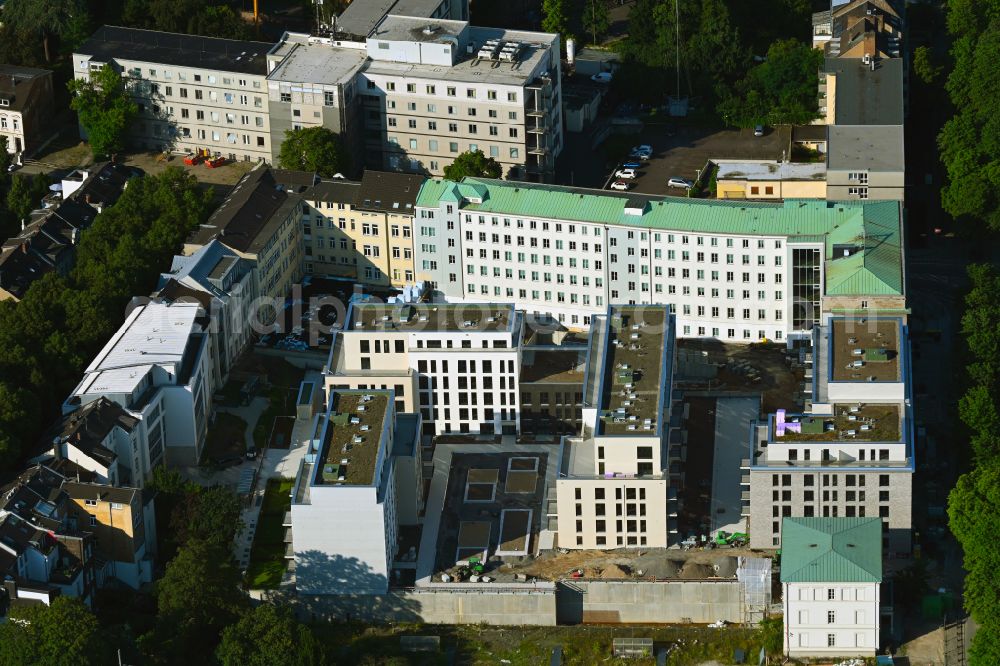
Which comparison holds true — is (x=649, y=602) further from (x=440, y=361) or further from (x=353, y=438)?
(x=440, y=361)

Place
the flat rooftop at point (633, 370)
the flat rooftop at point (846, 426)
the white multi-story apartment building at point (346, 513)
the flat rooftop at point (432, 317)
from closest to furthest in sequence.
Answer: the white multi-story apartment building at point (346, 513)
the flat rooftop at point (846, 426)
the flat rooftop at point (633, 370)
the flat rooftop at point (432, 317)

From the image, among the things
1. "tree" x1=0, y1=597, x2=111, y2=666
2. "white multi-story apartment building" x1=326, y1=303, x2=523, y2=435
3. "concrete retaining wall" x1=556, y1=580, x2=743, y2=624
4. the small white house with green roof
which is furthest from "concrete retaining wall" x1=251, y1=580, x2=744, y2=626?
"white multi-story apartment building" x1=326, y1=303, x2=523, y2=435

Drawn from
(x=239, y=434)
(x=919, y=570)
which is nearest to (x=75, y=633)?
(x=239, y=434)

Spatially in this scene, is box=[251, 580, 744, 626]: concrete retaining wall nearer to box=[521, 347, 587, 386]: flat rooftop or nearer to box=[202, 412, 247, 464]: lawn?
box=[202, 412, 247, 464]: lawn

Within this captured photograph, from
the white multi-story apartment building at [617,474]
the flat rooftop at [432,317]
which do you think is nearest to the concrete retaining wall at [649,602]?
the white multi-story apartment building at [617,474]

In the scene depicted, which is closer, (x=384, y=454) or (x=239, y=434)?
(x=384, y=454)

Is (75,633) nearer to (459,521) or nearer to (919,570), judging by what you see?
(459,521)

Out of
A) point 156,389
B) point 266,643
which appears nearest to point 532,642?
point 266,643

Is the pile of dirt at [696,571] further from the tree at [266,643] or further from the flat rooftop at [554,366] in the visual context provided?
the tree at [266,643]
